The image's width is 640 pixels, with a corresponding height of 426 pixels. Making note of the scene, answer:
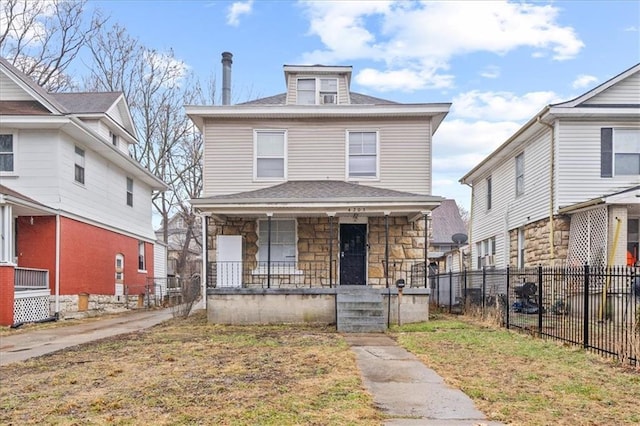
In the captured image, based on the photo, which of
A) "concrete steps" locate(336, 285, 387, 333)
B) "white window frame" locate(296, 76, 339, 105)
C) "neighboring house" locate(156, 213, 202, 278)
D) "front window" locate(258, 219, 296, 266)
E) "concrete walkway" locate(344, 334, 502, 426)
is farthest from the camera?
"neighboring house" locate(156, 213, 202, 278)

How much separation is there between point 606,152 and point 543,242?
287cm

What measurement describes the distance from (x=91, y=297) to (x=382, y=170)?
1036cm

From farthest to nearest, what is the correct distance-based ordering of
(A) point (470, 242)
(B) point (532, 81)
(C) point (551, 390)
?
(A) point (470, 242) → (B) point (532, 81) → (C) point (551, 390)

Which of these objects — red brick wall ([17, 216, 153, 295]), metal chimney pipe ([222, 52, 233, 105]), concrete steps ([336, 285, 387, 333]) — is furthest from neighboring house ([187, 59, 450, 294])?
metal chimney pipe ([222, 52, 233, 105])

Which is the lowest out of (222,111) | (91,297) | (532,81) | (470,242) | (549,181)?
(91,297)

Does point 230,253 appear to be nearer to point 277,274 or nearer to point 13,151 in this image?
point 277,274

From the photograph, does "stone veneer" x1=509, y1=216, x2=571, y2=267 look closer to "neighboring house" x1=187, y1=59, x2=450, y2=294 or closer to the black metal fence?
the black metal fence

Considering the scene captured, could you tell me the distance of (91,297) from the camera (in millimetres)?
16984

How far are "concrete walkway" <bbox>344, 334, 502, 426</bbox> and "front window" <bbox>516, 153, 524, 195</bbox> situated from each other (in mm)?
10080

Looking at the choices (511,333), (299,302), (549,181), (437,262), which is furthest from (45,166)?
(437,262)

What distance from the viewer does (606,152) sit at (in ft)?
44.4

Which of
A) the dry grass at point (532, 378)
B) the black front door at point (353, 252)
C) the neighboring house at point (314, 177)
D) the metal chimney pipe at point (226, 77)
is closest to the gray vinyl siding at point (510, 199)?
the neighboring house at point (314, 177)

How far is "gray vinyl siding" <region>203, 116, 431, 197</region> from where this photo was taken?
14711 millimetres

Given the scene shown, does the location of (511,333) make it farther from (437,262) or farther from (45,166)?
(437,262)
